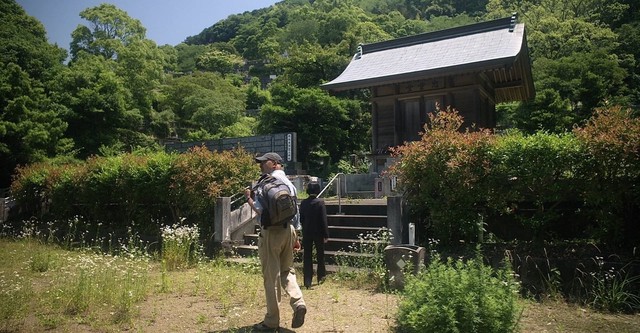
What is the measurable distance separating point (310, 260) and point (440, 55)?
1190 cm

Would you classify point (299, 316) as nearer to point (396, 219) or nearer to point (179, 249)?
A: point (396, 219)

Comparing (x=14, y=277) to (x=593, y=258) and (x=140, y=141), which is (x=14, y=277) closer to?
(x=593, y=258)

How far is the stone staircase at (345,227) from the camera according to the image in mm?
8662

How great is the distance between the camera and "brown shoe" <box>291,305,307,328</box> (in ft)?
15.8

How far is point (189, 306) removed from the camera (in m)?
6.01

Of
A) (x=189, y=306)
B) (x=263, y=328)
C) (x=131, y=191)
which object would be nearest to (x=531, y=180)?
(x=263, y=328)

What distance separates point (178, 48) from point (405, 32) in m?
50.8

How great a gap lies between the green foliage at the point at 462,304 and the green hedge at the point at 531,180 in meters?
2.80

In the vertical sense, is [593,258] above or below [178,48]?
below

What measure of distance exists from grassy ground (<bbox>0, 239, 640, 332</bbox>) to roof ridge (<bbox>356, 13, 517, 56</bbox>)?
45.4ft

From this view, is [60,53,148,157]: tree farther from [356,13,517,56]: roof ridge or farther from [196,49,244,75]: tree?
[196,49,244,75]: tree

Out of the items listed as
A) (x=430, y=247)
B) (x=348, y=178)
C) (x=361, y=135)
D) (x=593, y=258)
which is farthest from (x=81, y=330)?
(x=361, y=135)

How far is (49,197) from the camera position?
48.3 feet

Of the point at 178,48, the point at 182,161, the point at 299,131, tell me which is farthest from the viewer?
the point at 178,48
